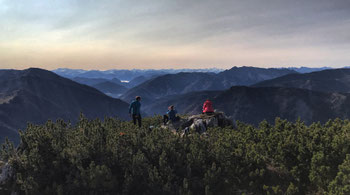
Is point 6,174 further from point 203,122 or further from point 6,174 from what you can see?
point 203,122

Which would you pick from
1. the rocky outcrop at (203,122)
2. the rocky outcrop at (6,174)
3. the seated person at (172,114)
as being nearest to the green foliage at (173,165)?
the rocky outcrop at (6,174)

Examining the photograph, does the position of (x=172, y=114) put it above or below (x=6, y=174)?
above

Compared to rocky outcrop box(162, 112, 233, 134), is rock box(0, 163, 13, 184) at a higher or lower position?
lower

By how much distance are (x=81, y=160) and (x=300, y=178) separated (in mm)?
10209

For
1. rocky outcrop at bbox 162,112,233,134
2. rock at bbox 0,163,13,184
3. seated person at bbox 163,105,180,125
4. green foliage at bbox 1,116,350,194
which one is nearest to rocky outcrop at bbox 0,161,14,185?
rock at bbox 0,163,13,184

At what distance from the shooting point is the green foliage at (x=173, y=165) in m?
9.62

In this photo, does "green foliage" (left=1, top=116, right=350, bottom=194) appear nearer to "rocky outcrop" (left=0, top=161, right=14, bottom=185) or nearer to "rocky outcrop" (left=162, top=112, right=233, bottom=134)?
"rocky outcrop" (left=0, top=161, right=14, bottom=185)

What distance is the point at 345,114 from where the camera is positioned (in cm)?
18812

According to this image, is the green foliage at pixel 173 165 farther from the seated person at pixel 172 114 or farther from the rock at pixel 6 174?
the seated person at pixel 172 114

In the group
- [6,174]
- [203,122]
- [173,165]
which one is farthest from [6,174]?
[203,122]

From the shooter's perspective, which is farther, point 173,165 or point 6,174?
point 6,174

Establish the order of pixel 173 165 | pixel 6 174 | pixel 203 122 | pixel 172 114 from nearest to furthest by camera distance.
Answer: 1. pixel 173 165
2. pixel 6 174
3. pixel 203 122
4. pixel 172 114

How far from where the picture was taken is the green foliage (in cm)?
962

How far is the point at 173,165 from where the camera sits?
35.6ft
